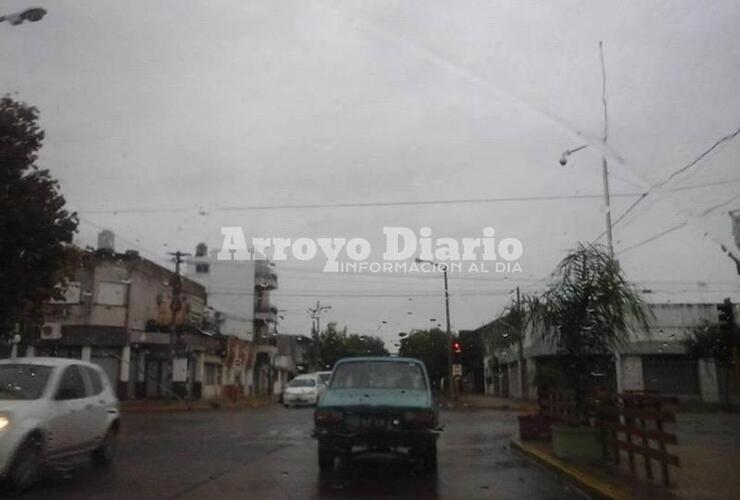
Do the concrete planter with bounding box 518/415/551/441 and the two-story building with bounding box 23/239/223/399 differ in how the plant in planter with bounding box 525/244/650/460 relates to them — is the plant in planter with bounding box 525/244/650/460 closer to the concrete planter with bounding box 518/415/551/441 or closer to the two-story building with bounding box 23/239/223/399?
the concrete planter with bounding box 518/415/551/441

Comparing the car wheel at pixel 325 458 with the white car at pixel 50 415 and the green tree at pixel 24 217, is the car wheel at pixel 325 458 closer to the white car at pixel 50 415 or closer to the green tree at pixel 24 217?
the white car at pixel 50 415

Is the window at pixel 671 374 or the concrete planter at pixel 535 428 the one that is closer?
the concrete planter at pixel 535 428

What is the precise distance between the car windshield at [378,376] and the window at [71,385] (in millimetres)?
3698

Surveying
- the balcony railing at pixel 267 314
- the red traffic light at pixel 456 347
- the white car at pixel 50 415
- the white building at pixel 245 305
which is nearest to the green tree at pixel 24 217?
the white car at pixel 50 415

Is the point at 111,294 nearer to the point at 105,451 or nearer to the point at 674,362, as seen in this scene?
the point at 674,362

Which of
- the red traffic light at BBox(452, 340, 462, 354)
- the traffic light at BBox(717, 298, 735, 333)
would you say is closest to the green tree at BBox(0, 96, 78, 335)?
the traffic light at BBox(717, 298, 735, 333)

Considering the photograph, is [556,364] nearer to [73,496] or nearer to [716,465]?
[716,465]

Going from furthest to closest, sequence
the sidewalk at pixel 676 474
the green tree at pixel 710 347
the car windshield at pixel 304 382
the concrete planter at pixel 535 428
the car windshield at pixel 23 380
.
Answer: the car windshield at pixel 304 382 < the green tree at pixel 710 347 < the concrete planter at pixel 535 428 < the car windshield at pixel 23 380 < the sidewalk at pixel 676 474

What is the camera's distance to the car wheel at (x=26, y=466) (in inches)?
335

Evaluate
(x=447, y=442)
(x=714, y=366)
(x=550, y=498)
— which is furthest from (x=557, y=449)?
(x=714, y=366)

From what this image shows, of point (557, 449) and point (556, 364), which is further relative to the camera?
point (556, 364)

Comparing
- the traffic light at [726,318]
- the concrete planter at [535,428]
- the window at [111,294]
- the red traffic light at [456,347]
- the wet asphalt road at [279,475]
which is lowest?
the wet asphalt road at [279,475]

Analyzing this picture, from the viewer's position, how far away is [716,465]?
1109 cm

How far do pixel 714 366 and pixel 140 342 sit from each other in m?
30.1
